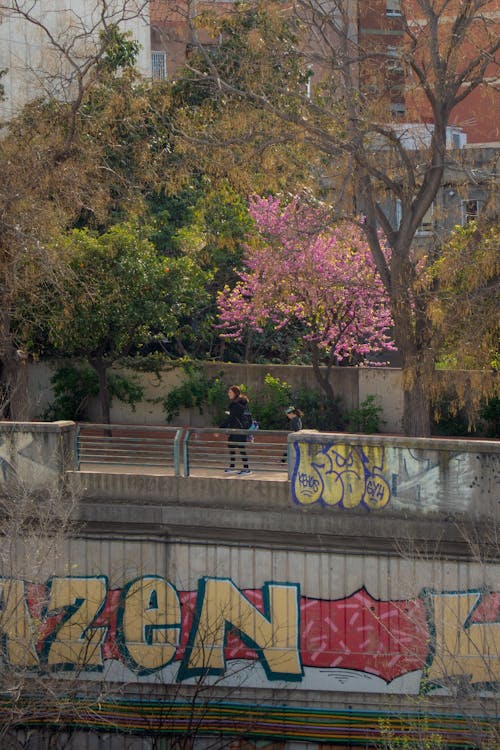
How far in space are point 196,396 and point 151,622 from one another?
31.2 feet

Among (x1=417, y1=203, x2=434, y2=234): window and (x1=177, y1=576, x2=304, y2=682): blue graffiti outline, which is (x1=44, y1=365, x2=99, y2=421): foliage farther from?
(x1=177, y1=576, x2=304, y2=682): blue graffiti outline

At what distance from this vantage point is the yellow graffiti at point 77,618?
15.5 meters

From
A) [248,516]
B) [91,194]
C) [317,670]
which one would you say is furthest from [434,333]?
[91,194]

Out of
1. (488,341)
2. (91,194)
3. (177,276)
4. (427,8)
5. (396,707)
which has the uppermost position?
(427,8)

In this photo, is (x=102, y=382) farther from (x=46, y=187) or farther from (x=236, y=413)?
(x=236, y=413)

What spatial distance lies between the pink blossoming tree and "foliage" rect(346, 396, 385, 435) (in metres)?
0.77

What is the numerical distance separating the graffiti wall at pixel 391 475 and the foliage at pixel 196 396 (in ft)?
30.3

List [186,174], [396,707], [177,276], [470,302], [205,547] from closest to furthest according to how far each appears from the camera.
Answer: [396,707] < [205,547] < [470,302] < [186,174] < [177,276]

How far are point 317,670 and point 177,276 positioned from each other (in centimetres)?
1078

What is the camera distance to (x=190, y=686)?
49.9ft

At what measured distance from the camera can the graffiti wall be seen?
14484 millimetres

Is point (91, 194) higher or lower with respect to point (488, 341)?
higher

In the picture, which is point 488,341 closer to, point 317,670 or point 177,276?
point 317,670

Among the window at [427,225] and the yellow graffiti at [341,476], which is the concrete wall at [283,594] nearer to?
the yellow graffiti at [341,476]
